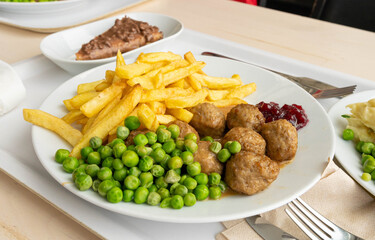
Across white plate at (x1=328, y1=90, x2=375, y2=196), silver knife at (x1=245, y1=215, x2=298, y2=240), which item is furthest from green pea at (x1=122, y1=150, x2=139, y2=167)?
white plate at (x1=328, y1=90, x2=375, y2=196)

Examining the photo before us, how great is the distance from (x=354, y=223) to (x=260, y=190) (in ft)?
1.84

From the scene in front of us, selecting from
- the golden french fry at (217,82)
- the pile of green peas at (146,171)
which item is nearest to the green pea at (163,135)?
the pile of green peas at (146,171)

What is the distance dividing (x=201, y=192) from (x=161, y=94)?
0.83m

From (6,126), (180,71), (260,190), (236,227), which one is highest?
(180,71)

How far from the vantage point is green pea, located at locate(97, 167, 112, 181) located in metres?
1.81

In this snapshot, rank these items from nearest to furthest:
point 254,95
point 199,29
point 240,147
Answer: point 240,147, point 254,95, point 199,29

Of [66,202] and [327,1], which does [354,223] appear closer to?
[66,202]

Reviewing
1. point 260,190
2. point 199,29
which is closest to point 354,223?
point 260,190

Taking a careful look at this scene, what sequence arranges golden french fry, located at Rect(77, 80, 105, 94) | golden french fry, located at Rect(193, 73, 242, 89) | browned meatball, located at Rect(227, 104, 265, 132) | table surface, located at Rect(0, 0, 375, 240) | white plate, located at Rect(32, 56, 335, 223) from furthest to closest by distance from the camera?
table surface, located at Rect(0, 0, 375, 240), golden french fry, located at Rect(193, 73, 242, 89), golden french fry, located at Rect(77, 80, 105, 94), browned meatball, located at Rect(227, 104, 265, 132), white plate, located at Rect(32, 56, 335, 223)

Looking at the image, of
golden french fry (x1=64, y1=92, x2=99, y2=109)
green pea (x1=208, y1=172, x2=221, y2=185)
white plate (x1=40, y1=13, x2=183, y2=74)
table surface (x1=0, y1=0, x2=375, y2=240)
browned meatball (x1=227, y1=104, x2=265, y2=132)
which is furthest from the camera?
table surface (x1=0, y1=0, x2=375, y2=240)

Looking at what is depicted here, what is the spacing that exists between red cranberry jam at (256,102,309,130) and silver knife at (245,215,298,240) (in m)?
0.79

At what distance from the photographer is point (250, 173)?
6.04 ft

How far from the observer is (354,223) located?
1.91 metres

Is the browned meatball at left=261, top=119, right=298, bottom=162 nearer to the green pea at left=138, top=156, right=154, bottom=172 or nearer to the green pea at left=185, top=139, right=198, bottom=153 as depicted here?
the green pea at left=185, top=139, right=198, bottom=153
